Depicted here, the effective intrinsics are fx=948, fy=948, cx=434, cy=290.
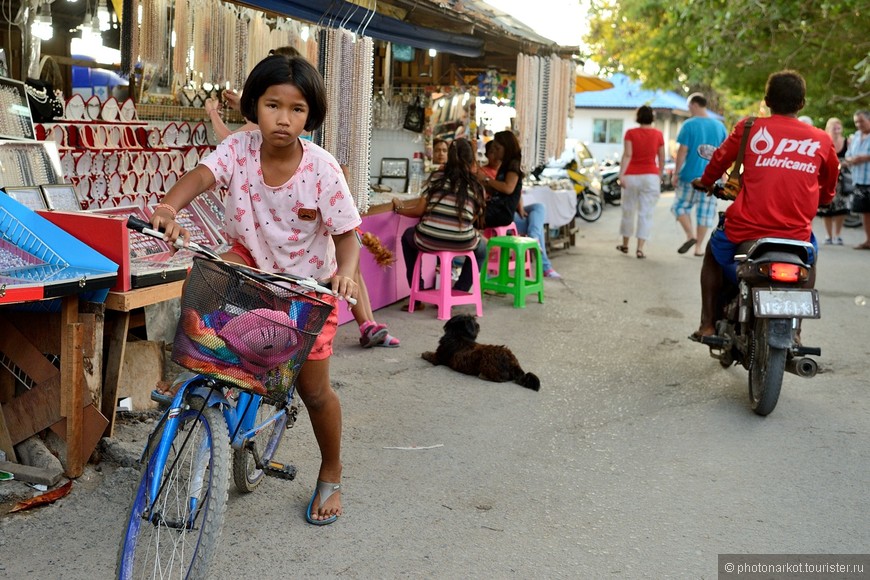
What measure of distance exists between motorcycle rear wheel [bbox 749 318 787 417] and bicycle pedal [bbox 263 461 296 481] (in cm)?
288

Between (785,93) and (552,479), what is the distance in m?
2.79

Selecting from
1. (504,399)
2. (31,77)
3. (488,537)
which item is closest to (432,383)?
(504,399)

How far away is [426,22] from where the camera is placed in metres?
8.58

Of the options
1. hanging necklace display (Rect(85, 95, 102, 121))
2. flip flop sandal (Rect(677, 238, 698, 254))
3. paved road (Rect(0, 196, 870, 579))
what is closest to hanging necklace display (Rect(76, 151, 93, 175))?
hanging necklace display (Rect(85, 95, 102, 121))

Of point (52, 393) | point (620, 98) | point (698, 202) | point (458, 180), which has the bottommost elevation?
point (52, 393)

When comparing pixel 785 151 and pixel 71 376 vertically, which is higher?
pixel 785 151

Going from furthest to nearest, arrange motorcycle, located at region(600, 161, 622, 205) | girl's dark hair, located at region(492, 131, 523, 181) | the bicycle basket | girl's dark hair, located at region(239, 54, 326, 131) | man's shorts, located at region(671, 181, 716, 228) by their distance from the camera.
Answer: motorcycle, located at region(600, 161, 622, 205) < man's shorts, located at region(671, 181, 716, 228) < girl's dark hair, located at region(492, 131, 523, 181) < girl's dark hair, located at region(239, 54, 326, 131) < the bicycle basket

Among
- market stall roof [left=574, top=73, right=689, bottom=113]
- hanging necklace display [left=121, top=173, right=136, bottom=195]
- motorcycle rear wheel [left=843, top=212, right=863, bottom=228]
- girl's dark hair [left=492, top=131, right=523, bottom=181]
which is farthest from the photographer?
market stall roof [left=574, top=73, right=689, bottom=113]

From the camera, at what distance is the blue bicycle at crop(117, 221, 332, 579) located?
2.80 metres

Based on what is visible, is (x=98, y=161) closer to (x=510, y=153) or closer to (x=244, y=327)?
(x=244, y=327)

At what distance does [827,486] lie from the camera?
449 centimetres

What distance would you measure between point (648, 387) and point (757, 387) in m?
0.85

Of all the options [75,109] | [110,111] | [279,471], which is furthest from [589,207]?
[279,471]

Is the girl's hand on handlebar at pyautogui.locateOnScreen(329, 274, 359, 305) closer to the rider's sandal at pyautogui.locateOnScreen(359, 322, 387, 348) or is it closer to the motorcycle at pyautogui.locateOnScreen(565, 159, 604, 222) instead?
the rider's sandal at pyautogui.locateOnScreen(359, 322, 387, 348)
